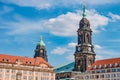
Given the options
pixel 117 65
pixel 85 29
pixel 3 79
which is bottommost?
pixel 3 79

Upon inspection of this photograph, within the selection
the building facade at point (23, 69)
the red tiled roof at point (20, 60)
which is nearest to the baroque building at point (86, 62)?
the building facade at point (23, 69)

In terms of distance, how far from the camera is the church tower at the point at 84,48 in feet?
621

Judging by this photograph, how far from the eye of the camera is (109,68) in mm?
168875

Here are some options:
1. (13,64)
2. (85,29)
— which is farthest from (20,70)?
(85,29)

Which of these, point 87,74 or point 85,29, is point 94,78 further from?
point 85,29

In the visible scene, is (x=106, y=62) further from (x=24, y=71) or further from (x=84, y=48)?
(x=24, y=71)

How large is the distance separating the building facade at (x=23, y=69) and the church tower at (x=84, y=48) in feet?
121

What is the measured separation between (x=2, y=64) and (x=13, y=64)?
243 inches

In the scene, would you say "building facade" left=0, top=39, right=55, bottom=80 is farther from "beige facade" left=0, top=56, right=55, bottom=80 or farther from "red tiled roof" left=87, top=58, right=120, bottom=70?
"red tiled roof" left=87, top=58, right=120, bottom=70

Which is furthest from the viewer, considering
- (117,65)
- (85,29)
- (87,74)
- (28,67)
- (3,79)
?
(85,29)

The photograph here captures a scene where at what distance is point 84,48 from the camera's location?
624ft

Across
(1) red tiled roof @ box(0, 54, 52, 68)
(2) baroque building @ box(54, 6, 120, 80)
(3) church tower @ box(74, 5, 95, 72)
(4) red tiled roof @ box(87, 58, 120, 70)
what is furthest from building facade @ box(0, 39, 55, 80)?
(3) church tower @ box(74, 5, 95, 72)

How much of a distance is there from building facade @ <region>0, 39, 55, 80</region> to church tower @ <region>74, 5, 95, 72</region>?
121ft

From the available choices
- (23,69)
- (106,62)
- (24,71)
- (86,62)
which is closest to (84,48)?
(86,62)
